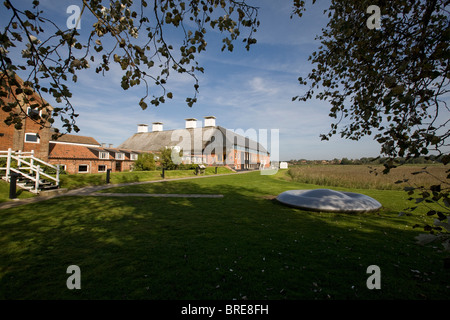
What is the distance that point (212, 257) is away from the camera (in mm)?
4621

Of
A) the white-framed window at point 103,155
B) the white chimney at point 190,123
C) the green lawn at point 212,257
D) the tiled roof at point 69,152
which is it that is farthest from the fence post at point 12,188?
the white chimney at point 190,123

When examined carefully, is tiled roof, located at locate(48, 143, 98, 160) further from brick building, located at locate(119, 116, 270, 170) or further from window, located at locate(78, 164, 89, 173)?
brick building, located at locate(119, 116, 270, 170)

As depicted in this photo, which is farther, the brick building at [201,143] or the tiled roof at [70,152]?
the brick building at [201,143]

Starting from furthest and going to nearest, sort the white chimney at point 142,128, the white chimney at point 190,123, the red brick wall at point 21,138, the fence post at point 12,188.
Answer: the white chimney at point 142,128 < the white chimney at point 190,123 < the red brick wall at point 21,138 < the fence post at point 12,188

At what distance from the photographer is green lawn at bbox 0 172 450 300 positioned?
345 cm

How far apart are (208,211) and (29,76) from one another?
7323 millimetres

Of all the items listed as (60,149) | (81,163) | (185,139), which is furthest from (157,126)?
(60,149)

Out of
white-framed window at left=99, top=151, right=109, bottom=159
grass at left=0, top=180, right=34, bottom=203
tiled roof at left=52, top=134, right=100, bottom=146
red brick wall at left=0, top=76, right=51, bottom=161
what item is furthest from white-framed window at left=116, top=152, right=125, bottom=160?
grass at left=0, top=180, right=34, bottom=203

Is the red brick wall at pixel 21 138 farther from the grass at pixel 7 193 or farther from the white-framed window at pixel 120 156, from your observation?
the white-framed window at pixel 120 156

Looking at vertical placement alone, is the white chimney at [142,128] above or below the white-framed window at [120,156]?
above

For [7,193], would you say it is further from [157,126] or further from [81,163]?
[157,126]

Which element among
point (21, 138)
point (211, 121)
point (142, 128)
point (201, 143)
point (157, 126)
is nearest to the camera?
point (21, 138)

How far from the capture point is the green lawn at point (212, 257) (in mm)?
3453

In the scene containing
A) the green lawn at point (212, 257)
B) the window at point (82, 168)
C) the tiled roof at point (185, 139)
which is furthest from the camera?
the tiled roof at point (185, 139)
